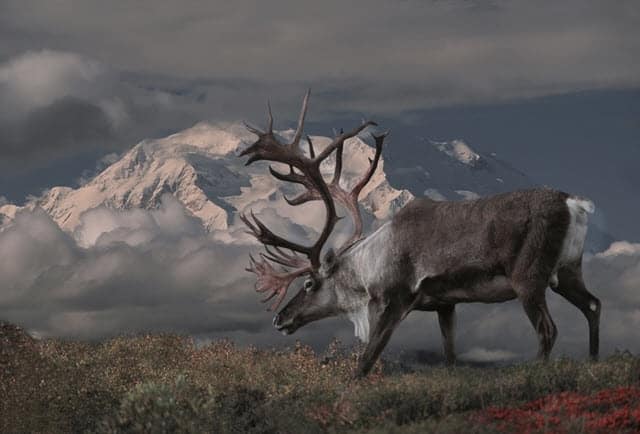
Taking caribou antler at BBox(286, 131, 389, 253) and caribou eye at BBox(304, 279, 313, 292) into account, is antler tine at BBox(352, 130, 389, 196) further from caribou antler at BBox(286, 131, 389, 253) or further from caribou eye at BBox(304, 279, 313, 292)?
caribou eye at BBox(304, 279, 313, 292)

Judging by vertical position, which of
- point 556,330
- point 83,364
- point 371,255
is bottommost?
point 83,364

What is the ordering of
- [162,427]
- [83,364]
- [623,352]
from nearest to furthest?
[162,427] < [623,352] < [83,364]

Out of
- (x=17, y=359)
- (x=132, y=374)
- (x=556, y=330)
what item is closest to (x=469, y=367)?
(x=556, y=330)

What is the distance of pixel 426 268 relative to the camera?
14961mm

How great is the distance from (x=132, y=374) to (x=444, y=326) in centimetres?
551

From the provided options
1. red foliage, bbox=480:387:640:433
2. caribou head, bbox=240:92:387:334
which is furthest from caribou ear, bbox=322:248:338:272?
red foliage, bbox=480:387:640:433

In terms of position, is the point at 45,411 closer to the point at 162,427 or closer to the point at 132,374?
the point at 132,374

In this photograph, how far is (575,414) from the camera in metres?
10.6

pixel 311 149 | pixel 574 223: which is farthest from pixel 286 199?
pixel 574 223

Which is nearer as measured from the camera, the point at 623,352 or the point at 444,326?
the point at 623,352

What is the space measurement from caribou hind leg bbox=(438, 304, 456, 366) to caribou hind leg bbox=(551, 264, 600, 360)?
164 cm

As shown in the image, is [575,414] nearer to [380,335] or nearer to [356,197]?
[380,335]

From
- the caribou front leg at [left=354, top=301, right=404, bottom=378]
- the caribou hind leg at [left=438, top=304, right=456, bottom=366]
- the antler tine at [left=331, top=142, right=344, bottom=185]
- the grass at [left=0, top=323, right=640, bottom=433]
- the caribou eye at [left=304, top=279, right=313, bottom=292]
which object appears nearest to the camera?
the grass at [left=0, top=323, right=640, bottom=433]

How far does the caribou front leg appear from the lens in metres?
15.3
